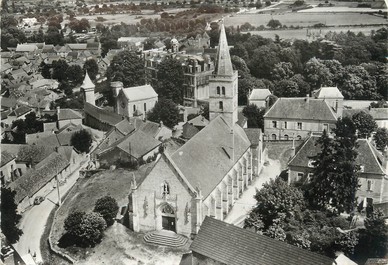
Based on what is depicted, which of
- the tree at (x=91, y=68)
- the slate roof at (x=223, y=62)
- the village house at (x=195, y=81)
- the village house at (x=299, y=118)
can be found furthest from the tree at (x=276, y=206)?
the tree at (x=91, y=68)

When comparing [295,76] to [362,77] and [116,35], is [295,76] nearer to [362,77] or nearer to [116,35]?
[362,77]

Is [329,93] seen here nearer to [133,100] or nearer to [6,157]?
[133,100]

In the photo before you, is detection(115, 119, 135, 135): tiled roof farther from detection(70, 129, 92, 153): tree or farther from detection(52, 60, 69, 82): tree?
detection(52, 60, 69, 82): tree

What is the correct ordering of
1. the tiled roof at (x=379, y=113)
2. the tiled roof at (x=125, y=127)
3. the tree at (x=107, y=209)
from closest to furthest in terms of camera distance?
the tree at (x=107, y=209) < the tiled roof at (x=125, y=127) < the tiled roof at (x=379, y=113)

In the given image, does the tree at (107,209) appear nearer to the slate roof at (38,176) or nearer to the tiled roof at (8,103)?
the slate roof at (38,176)

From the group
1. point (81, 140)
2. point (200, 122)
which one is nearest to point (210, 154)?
point (200, 122)

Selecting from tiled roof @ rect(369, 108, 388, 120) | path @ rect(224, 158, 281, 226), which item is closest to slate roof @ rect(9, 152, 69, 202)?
path @ rect(224, 158, 281, 226)
